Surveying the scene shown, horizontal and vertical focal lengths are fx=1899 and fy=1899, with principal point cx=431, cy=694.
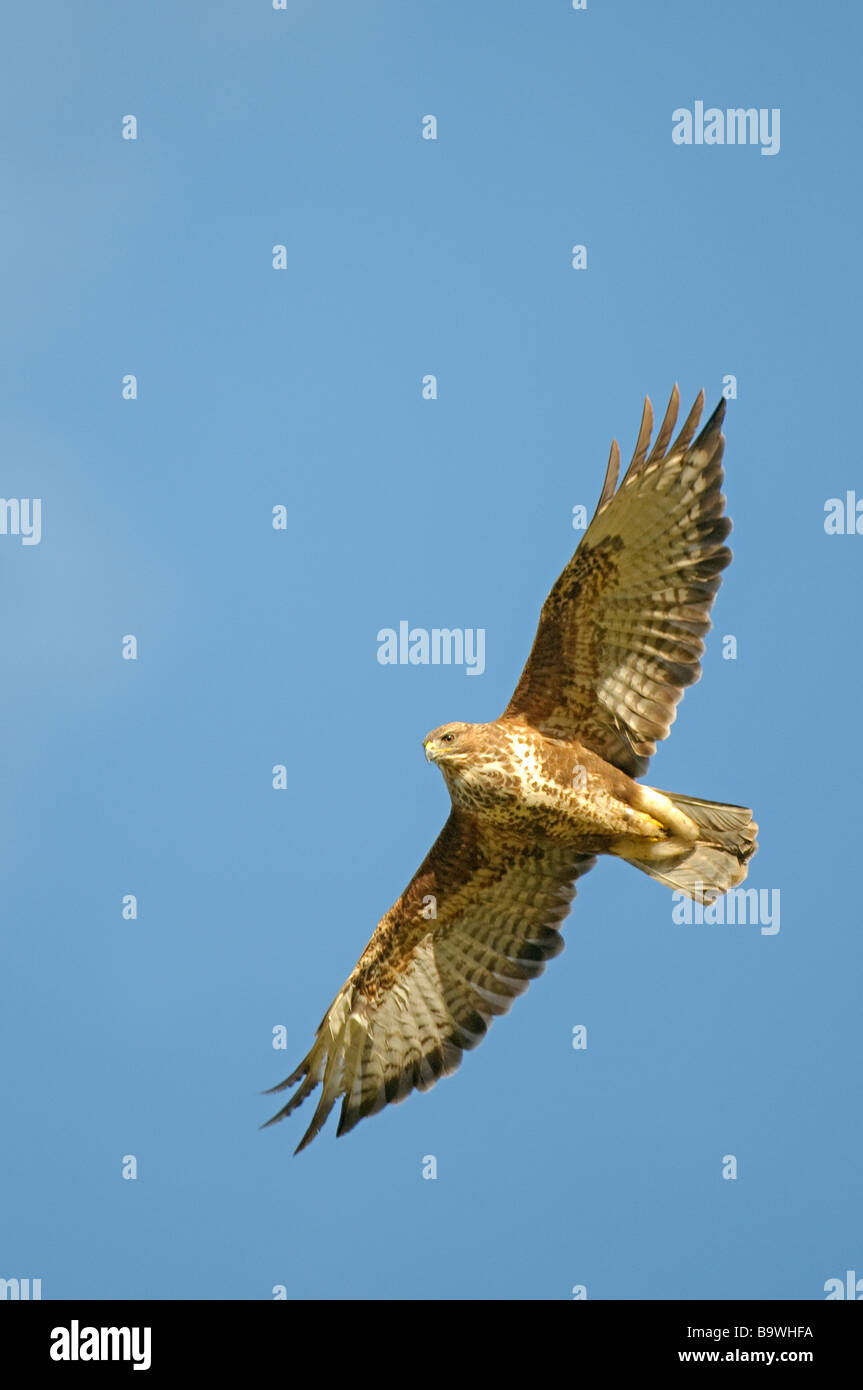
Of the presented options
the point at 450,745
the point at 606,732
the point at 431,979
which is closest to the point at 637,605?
the point at 606,732

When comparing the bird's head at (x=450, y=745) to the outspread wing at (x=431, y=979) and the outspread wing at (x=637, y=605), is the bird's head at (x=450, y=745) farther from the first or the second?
the outspread wing at (x=431, y=979)

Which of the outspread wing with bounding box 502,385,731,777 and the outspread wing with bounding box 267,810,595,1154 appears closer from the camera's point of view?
the outspread wing with bounding box 502,385,731,777

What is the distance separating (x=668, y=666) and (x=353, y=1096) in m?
4.25

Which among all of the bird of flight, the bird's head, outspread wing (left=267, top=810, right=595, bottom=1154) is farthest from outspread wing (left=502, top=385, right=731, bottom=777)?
outspread wing (left=267, top=810, right=595, bottom=1154)

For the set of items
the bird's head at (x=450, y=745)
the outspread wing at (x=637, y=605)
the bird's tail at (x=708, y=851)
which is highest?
the outspread wing at (x=637, y=605)

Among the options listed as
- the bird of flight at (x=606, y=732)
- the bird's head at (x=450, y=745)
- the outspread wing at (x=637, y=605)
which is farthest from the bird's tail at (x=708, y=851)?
the bird's head at (x=450, y=745)

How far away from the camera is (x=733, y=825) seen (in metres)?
13.7

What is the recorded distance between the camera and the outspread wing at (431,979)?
1466cm

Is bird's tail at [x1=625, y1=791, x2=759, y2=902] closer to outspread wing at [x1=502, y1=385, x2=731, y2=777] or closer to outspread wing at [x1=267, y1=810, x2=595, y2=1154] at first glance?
outspread wing at [x1=502, y1=385, x2=731, y2=777]

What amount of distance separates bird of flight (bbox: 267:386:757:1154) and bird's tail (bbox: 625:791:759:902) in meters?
0.01

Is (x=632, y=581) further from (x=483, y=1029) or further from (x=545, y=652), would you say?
(x=483, y=1029)

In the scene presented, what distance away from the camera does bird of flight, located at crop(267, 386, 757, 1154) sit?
43.7 feet

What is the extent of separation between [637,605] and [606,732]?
3.18 ft
